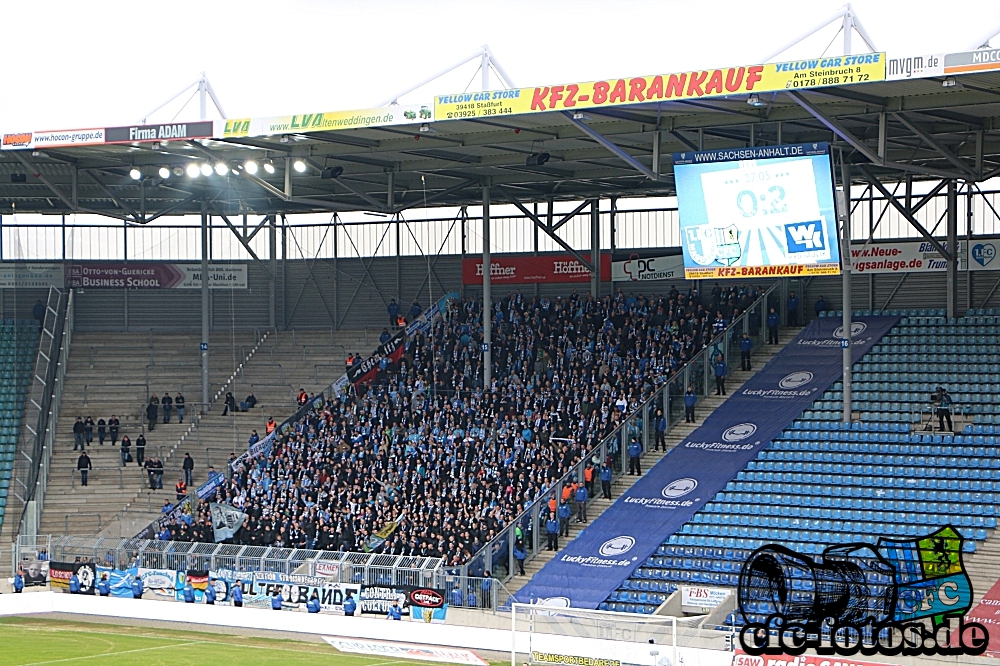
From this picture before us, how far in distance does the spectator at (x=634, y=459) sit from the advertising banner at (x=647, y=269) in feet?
34.1

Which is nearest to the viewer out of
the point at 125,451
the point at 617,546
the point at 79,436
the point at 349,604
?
the point at 349,604

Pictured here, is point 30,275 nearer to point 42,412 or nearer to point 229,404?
point 42,412

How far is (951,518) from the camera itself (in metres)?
30.4

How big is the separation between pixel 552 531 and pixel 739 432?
5.91 meters

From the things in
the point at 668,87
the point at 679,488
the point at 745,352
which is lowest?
the point at 679,488

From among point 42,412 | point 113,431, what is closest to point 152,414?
point 113,431

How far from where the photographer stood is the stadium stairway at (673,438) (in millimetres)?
32969

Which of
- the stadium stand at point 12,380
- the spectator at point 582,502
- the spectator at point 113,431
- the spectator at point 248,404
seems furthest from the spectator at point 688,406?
the stadium stand at point 12,380

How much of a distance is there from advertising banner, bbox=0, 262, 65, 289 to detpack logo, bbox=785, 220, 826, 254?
1222 inches

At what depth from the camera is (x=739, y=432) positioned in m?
35.8

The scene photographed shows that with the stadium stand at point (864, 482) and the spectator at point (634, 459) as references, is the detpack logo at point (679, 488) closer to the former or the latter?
the stadium stand at point (864, 482)

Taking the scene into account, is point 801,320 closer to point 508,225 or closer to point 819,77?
point 508,225

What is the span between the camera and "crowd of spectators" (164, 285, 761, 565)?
35.1 metres

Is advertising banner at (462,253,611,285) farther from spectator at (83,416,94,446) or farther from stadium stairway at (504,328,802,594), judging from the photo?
spectator at (83,416,94,446)
